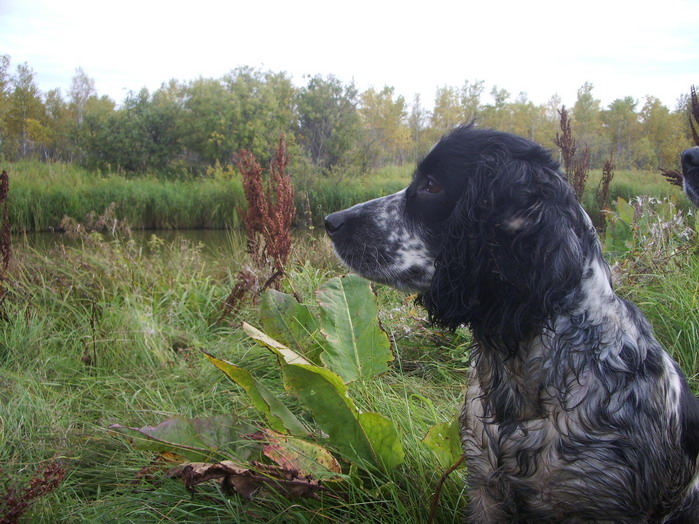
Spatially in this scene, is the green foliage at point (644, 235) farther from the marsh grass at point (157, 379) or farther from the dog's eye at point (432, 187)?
the dog's eye at point (432, 187)

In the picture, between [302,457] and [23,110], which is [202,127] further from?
[302,457]

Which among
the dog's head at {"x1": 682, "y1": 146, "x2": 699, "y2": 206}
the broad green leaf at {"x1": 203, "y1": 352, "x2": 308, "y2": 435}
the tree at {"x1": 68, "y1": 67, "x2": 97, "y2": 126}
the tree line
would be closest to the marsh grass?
the broad green leaf at {"x1": 203, "y1": 352, "x2": 308, "y2": 435}

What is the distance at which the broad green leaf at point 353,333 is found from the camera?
2.46 meters

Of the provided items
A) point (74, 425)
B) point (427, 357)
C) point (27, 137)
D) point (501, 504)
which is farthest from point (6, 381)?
point (27, 137)

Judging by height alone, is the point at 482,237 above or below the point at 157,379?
above

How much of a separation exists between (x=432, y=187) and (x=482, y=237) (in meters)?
0.34

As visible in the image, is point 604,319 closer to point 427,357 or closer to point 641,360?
point 641,360

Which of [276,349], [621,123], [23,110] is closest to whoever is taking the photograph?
[276,349]

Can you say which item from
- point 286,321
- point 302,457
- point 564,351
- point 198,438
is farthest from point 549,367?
point 286,321

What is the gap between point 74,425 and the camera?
8.64ft

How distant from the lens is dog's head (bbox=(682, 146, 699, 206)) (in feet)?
6.75

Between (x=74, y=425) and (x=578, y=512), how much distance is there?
2.30 meters

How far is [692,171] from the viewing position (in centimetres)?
208

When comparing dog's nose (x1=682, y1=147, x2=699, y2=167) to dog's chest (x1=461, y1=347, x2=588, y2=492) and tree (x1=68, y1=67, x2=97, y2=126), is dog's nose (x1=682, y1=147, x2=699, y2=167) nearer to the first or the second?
dog's chest (x1=461, y1=347, x2=588, y2=492)
